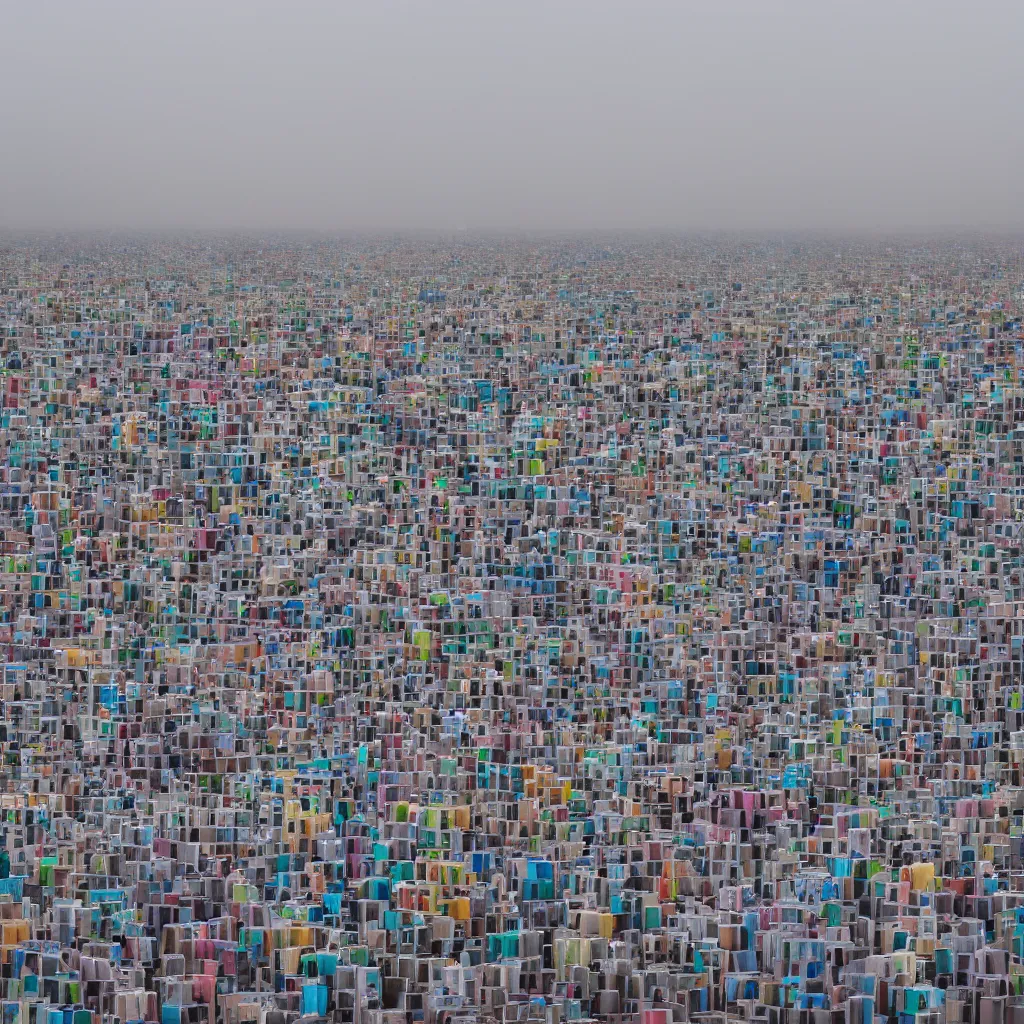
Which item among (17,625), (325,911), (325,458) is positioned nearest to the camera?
(325,911)

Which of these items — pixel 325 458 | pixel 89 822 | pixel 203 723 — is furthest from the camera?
pixel 325 458

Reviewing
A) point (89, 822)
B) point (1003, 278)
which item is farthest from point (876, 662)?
point (1003, 278)

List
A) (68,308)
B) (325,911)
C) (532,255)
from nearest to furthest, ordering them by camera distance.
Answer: (325,911), (68,308), (532,255)

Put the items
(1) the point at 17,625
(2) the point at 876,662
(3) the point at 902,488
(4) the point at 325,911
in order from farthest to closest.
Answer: (3) the point at 902,488, (1) the point at 17,625, (2) the point at 876,662, (4) the point at 325,911

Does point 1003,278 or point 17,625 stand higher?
point 1003,278

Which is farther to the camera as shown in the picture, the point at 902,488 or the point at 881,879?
the point at 902,488

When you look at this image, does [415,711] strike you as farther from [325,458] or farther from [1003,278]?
A: [1003,278]

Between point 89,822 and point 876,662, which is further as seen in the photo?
point 876,662

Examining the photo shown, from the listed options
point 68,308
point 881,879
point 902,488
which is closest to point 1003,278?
point 68,308

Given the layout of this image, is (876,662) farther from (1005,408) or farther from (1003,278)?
(1003,278)
